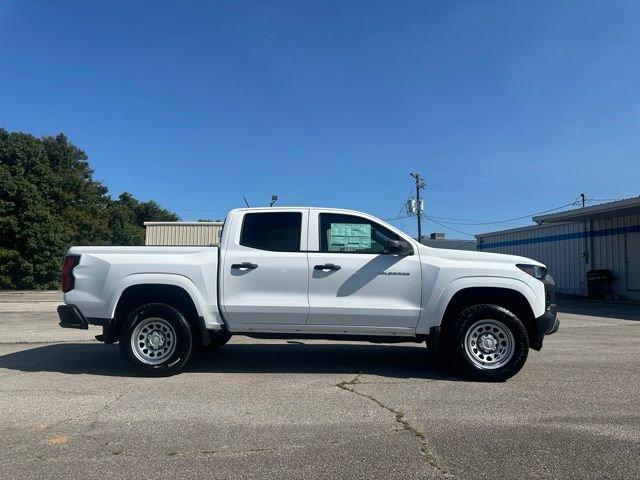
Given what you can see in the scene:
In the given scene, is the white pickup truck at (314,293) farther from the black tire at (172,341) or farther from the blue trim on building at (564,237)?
the blue trim on building at (564,237)

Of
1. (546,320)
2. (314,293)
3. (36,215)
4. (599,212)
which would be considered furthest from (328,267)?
(36,215)

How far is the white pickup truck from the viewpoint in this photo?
6512 mm

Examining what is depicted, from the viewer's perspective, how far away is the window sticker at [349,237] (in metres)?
6.81

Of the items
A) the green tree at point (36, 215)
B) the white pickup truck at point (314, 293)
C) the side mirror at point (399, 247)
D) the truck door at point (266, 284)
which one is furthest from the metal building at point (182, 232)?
the side mirror at point (399, 247)

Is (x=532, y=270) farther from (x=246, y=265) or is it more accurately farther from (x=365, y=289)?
(x=246, y=265)

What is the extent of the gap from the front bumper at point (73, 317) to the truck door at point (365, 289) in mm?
2847

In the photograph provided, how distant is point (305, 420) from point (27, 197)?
35030 millimetres

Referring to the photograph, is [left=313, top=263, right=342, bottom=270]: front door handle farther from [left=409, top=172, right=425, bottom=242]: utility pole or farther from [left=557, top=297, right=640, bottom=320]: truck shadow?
[left=409, top=172, right=425, bottom=242]: utility pole

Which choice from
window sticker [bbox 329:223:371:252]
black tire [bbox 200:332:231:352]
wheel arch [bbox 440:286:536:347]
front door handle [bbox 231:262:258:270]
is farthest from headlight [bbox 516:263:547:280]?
black tire [bbox 200:332:231:352]

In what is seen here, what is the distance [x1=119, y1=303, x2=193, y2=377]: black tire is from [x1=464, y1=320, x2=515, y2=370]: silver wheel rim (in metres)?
3.43

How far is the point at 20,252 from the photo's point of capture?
3441cm

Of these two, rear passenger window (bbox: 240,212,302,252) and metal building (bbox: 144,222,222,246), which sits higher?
metal building (bbox: 144,222,222,246)

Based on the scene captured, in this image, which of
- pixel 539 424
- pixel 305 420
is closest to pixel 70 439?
pixel 305 420

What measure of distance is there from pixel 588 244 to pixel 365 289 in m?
21.4
